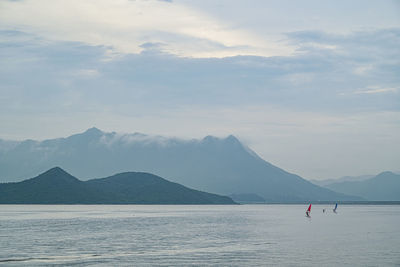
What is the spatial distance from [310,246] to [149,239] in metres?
31.6

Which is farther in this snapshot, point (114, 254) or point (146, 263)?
point (114, 254)

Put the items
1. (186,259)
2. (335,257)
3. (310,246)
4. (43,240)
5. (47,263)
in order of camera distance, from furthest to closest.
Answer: (43,240) → (310,246) → (335,257) → (186,259) → (47,263)

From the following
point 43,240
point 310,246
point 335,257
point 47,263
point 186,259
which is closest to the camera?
point 47,263

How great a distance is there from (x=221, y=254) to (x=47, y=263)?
25.5m

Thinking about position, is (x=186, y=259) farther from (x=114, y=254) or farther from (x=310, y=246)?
(x=310, y=246)

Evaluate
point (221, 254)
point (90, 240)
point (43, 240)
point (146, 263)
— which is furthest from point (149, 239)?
point (146, 263)

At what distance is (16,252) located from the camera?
263ft

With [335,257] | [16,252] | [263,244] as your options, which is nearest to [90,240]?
[16,252]

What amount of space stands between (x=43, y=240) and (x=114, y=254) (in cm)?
2750

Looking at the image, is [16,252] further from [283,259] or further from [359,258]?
[359,258]

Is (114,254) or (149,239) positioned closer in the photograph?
(114,254)

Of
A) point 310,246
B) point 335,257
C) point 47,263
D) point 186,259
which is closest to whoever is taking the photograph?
point 47,263

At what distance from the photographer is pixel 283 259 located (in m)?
75.1

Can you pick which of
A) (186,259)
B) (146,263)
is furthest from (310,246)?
(146,263)
